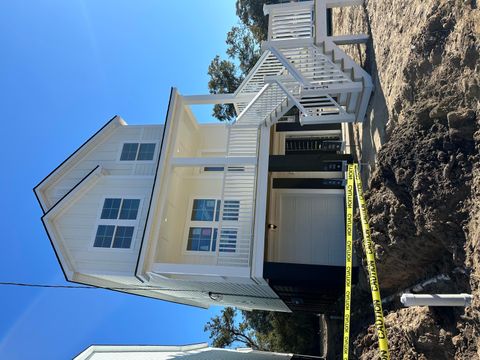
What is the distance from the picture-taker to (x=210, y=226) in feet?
43.0

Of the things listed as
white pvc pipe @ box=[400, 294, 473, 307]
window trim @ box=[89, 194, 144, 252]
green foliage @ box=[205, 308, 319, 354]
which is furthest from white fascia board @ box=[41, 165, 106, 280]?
green foliage @ box=[205, 308, 319, 354]

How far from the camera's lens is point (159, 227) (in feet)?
37.4

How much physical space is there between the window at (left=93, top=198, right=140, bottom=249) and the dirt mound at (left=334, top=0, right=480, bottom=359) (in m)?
8.05

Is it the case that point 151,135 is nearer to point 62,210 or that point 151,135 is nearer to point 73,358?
point 62,210

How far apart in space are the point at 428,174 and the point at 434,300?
2.57 meters

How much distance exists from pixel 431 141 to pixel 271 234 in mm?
7346

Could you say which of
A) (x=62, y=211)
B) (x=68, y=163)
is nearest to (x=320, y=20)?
(x=68, y=163)

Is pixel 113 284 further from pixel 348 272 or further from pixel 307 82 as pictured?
pixel 307 82

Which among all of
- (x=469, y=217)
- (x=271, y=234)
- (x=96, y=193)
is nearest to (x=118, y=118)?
(x=96, y=193)

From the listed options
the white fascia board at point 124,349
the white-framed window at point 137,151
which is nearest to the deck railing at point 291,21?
the white-framed window at point 137,151

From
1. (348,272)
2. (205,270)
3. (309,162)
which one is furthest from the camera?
(309,162)

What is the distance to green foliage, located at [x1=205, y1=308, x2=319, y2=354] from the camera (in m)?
24.6

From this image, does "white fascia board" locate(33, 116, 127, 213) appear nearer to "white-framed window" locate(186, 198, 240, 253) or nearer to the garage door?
"white-framed window" locate(186, 198, 240, 253)

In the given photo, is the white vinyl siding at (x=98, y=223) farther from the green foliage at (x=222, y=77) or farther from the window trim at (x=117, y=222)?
the green foliage at (x=222, y=77)
